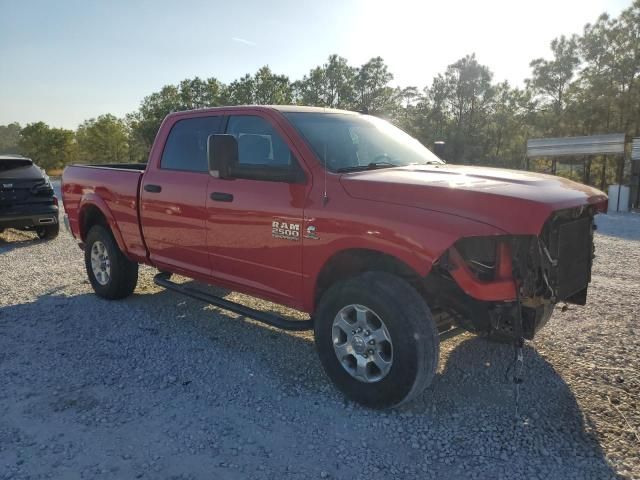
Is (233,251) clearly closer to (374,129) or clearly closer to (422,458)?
(374,129)

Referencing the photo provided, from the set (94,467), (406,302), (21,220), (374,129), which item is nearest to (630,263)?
(374,129)

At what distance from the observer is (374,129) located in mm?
4418

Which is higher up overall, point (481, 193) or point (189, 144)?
point (189, 144)

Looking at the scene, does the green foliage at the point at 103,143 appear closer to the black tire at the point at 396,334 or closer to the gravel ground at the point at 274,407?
the gravel ground at the point at 274,407

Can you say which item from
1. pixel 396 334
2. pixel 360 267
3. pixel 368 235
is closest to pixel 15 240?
pixel 360 267

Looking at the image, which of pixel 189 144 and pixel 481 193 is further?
pixel 189 144

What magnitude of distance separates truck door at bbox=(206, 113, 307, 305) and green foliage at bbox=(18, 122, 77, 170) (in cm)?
5528

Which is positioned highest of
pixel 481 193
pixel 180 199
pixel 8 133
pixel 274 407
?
pixel 8 133

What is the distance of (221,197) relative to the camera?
4090 mm

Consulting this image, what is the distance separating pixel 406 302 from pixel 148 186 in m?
3.00

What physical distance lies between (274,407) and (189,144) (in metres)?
2.63

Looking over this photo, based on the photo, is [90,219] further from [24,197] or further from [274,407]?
[24,197]

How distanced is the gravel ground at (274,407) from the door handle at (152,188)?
133cm

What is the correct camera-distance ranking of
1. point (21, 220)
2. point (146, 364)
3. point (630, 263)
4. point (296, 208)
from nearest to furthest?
point (296, 208) < point (146, 364) < point (630, 263) < point (21, 220)
